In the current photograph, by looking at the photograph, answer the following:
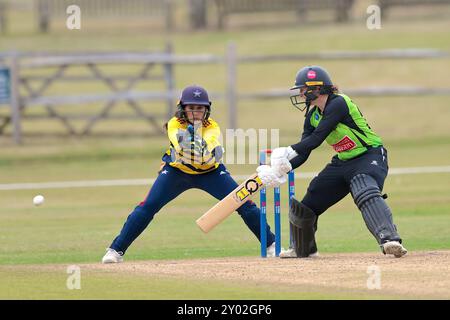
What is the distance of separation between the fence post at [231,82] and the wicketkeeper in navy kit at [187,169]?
14.2 m

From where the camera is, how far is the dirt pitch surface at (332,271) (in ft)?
32.8

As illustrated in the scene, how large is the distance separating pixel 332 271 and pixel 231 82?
1595 centimetres

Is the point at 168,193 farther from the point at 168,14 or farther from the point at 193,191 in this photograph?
the point at 168,14

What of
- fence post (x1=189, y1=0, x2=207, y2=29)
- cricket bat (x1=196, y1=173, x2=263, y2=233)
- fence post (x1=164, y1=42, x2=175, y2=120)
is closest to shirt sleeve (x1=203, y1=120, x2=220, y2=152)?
cricket bat (x1=196, y1=173, x2=263, y2=233)

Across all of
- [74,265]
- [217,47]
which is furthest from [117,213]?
[217,47]

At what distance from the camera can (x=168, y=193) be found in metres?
12.1

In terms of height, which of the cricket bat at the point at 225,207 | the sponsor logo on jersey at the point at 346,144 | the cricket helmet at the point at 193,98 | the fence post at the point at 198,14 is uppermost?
the fence post at the point at 198,14

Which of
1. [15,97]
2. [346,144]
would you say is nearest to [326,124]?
[346,144]

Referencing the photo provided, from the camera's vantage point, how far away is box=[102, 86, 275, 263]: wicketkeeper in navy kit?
12.0 meters

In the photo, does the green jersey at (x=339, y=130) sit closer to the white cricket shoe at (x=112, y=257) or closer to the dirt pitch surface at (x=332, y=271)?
the dirt pitch surface at (x=332, y=271)

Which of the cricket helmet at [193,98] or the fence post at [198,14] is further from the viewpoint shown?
the fence post at [198,14]

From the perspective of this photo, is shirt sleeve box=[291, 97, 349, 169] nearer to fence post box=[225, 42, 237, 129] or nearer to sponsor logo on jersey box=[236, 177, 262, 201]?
sponsor logo on jersey box=[236, 177, 262, 201]

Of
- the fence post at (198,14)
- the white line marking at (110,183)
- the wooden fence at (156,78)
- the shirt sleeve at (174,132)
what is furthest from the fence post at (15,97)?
the shirt sleeve at (174,132)

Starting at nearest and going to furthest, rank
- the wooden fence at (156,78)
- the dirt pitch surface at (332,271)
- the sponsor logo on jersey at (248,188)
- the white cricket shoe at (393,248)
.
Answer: the dirt pitch surface at (332,271)
the white cricket shoe at (393,248)
the sponsor logo on jersey at (248,188)
the wooden fence at (156,78)
